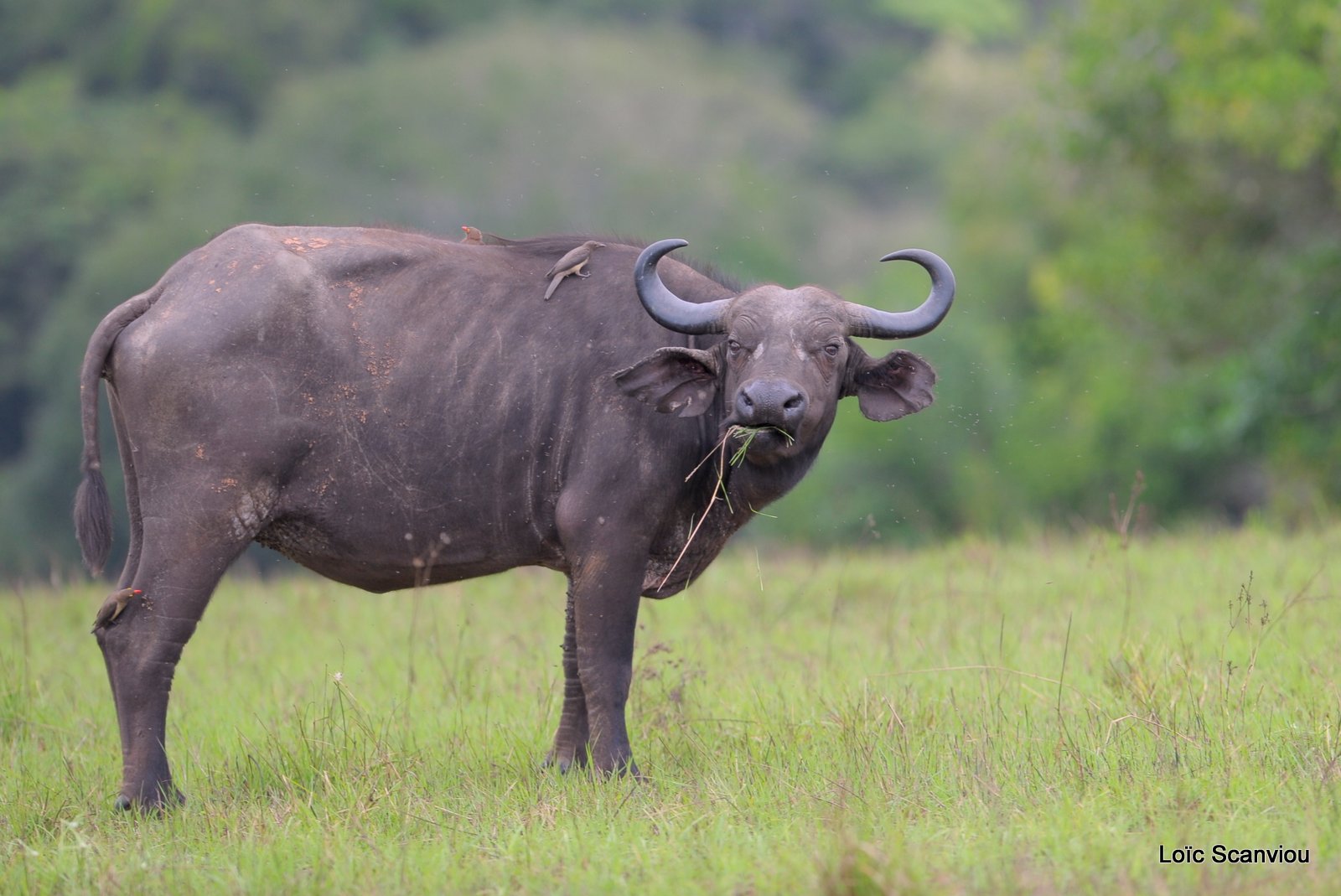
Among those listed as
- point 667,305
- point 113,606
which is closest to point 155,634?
point 113,606

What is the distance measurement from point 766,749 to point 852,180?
60121mm

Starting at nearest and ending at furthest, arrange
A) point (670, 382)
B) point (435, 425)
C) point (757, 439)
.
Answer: point (757, 439) → point (670, 382) → point (435, 425)

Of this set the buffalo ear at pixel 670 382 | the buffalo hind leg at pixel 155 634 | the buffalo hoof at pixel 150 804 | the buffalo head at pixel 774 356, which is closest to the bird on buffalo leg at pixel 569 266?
the buffalo head at pixel 774 356

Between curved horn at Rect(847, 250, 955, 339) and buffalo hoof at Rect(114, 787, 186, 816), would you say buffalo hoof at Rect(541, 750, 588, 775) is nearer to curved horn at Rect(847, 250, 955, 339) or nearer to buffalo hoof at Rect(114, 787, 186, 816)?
buffalo hoof at Rect(114, 787, 186, 816)

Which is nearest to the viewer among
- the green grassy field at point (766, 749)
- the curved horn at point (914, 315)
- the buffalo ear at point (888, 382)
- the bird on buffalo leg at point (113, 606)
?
the green grassy field at point (766, 749)

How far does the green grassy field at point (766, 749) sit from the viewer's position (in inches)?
196

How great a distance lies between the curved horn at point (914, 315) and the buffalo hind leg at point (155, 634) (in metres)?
2.92

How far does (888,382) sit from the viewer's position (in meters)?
6.83

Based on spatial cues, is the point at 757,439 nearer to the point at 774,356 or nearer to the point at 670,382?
the point at 774,356

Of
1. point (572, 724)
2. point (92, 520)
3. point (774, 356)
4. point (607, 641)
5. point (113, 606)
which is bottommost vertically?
point (572, 724)

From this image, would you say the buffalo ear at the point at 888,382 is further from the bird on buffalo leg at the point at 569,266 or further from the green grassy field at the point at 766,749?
the bird on buffalo leg at the point at 569,266

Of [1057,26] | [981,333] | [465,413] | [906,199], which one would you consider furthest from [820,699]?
[906,199]

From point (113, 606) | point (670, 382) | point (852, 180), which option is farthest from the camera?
point (852, 180)

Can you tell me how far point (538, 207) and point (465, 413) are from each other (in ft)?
126
